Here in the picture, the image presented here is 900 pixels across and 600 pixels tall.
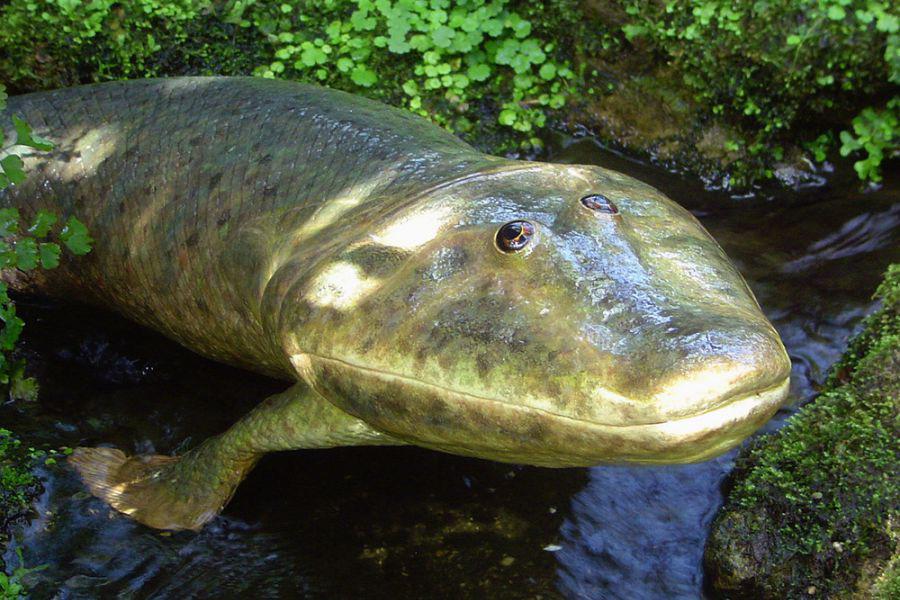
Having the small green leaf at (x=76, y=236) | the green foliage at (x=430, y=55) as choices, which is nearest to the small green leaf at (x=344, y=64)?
the green foliage at (x=430, y=55)

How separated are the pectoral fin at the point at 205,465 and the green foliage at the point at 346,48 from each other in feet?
10.3

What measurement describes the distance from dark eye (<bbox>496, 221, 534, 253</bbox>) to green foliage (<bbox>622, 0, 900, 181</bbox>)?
3669 mm

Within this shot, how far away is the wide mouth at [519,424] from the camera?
2689 millimetres

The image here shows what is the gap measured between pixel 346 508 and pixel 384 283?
4.72 feet

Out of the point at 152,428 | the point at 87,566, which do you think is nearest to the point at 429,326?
the point at 87,566

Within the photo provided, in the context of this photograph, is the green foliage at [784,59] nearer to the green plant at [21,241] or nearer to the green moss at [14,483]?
the green plant at [21,241]

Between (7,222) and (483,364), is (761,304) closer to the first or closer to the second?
(483,364)

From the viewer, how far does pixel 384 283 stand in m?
3.32

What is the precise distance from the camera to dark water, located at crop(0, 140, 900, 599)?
3.93 meters

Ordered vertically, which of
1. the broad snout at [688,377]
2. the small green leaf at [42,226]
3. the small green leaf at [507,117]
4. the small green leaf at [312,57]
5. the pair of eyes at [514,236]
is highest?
the pair of eyes at [514,236]

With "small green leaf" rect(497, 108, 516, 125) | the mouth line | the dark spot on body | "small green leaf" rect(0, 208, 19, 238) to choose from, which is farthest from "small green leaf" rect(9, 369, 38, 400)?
"small green leaf" rect(497, 108, 516, 125)

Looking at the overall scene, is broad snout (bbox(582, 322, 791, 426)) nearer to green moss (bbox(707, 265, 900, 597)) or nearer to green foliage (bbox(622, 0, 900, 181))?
green moss (bbox(707, 265, 900, 597))

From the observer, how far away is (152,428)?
4.76m

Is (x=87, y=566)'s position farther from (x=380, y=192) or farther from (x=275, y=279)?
(x=380, y=192)
